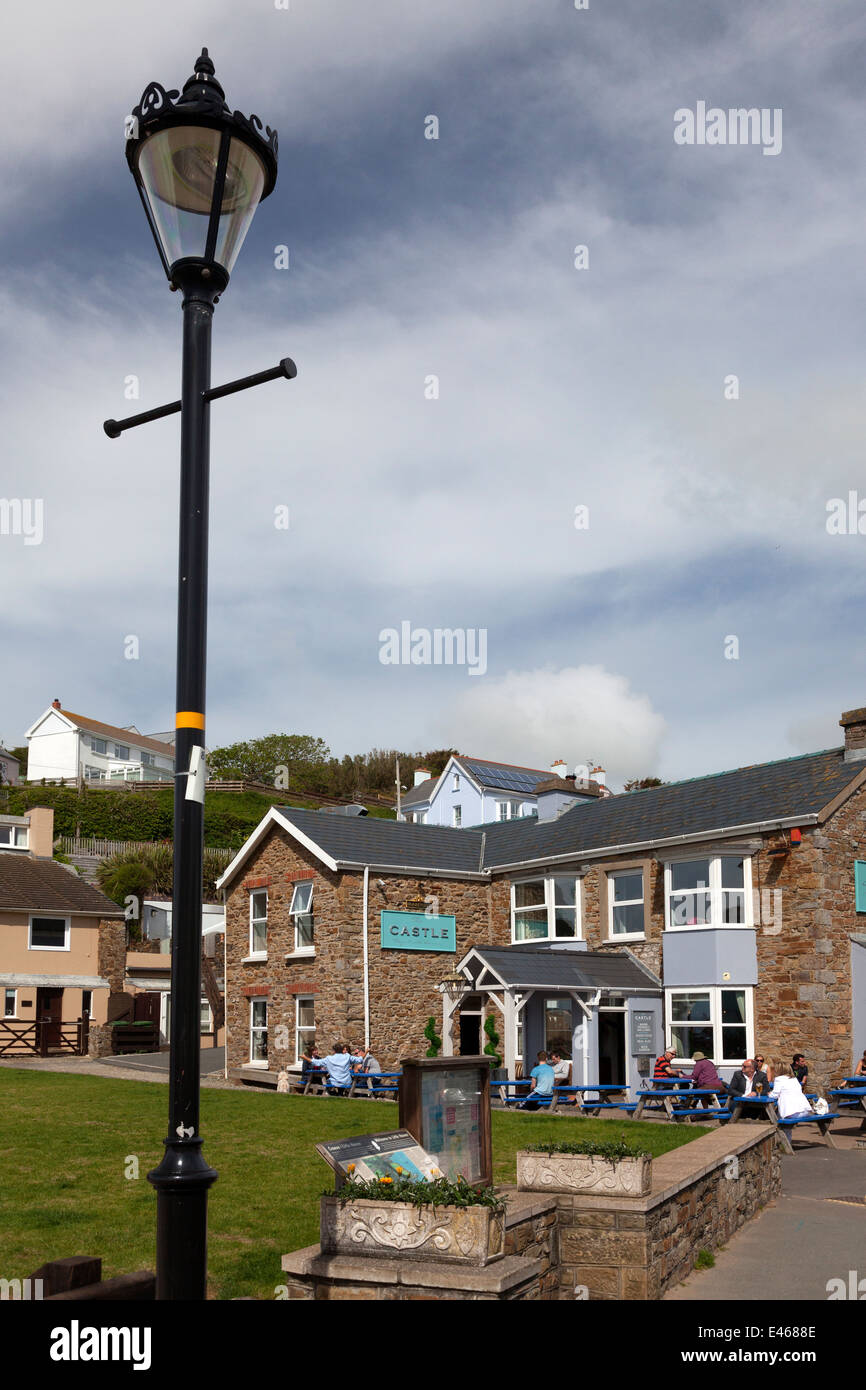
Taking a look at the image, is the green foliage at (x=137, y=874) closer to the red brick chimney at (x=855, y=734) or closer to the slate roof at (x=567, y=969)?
the slate roof at (x=567, y=969)

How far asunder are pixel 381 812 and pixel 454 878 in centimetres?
5341

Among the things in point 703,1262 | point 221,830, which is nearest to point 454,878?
point 703,1262

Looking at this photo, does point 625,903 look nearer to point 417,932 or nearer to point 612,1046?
point 612,1046

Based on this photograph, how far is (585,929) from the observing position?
28828 mm

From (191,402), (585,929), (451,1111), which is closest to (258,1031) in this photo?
(585,929)

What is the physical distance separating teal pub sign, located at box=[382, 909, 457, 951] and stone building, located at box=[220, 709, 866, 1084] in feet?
0.16

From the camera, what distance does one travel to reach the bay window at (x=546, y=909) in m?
29.4

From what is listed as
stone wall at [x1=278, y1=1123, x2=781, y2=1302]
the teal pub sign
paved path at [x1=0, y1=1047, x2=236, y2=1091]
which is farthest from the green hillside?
stone wall at [x1=278, y1=1123, x2=781, y2=1302]

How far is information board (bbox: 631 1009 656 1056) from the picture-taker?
2608 cm

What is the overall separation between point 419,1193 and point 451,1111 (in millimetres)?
1623

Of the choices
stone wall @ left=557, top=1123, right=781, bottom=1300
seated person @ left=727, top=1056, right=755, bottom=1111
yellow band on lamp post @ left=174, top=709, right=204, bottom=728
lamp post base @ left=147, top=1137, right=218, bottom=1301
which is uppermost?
yellow band on lamp post @ left=174, top=709, right=204, bottom=728

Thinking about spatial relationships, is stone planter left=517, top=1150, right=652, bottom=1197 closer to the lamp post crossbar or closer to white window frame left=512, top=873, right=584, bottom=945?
the lamp post crossbar
